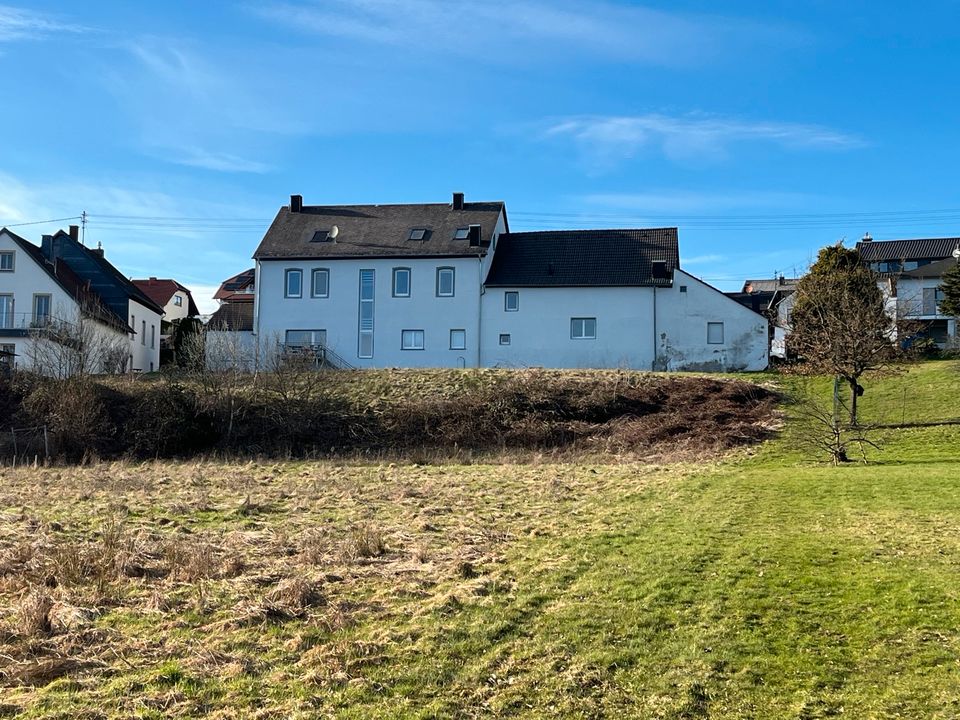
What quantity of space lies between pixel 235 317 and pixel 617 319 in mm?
23330

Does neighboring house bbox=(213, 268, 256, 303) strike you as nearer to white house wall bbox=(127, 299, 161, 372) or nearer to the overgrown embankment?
white house wall bbox=(127, 299, 161, 372)

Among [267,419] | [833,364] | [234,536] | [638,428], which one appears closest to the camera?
[234,536]

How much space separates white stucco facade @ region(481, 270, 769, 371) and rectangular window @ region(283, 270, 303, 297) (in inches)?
419

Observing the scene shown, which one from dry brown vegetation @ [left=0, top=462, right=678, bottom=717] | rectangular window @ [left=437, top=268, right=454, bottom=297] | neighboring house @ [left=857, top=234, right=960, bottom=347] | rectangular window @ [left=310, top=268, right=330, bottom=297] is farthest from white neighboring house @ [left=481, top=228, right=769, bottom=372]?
dry brown vegetation @ [left=0, top=462, right=678, bottom=717]

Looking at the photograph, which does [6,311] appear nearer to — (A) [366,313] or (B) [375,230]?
(A) [366,313]

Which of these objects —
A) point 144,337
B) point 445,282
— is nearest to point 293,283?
point 445,282

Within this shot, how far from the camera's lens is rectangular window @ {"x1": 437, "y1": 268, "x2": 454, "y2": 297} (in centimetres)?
Answer: 4666

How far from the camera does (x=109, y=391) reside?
35.7 metres

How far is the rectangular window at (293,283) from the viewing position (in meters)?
48.0

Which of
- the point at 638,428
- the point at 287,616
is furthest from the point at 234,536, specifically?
the point at 638,428

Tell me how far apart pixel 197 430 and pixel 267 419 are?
9.03 ft

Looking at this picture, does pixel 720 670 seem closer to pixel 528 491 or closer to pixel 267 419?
pixel 528 491

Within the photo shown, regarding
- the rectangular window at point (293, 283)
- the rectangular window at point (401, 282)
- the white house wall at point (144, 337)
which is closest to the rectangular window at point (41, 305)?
the white house wall at point (144, 337)

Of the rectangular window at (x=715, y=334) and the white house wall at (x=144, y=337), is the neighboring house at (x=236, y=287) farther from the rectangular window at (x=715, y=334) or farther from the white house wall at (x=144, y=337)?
the rectangular window at (x=715, y=334)
